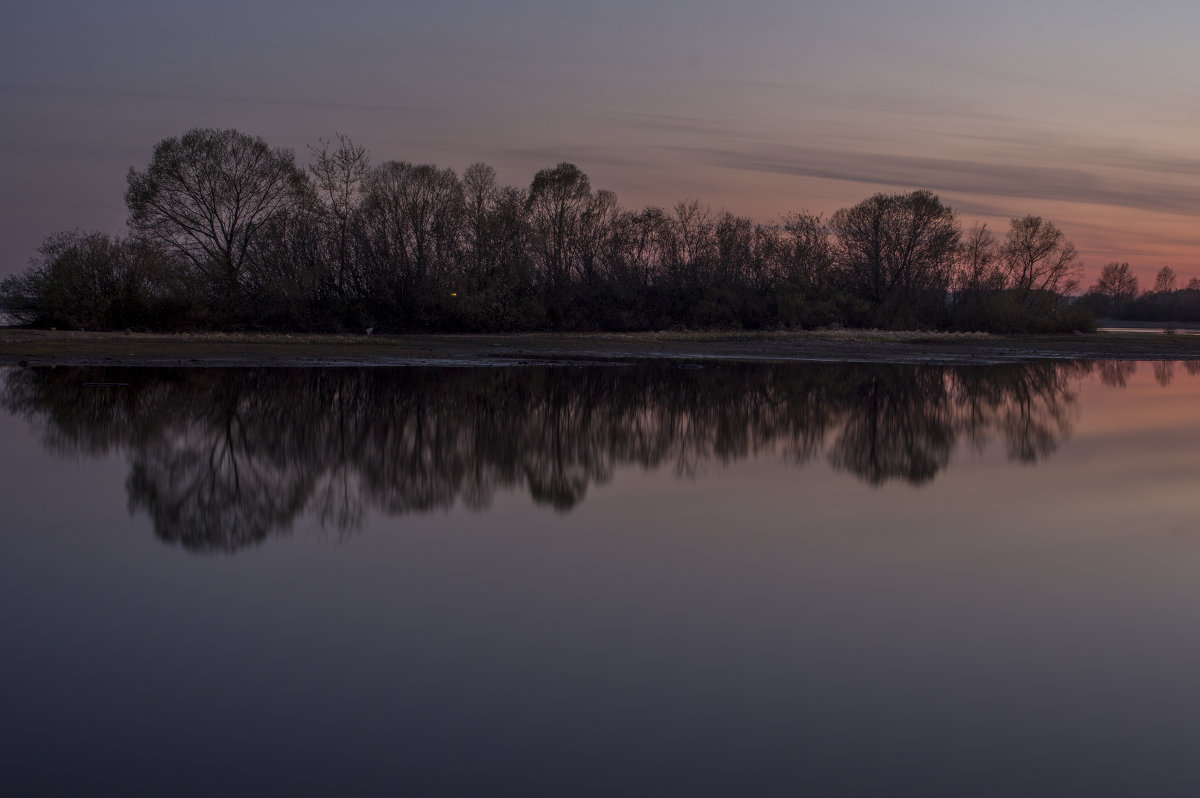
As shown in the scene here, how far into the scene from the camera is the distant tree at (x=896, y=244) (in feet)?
221

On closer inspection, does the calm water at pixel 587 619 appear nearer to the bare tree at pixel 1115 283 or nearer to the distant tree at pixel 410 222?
the distant tree at pixel 410 222

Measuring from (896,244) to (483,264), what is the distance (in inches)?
1193

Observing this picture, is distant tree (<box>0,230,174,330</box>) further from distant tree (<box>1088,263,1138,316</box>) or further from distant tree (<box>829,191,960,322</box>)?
distant tree (<box>1088,263,1138,316</box>)

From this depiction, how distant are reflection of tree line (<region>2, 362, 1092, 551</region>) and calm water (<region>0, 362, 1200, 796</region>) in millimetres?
113

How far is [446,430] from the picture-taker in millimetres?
15750

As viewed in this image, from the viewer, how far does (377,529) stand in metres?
8.80

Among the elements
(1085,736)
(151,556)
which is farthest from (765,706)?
(151,556)

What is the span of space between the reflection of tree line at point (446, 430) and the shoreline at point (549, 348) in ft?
16.7

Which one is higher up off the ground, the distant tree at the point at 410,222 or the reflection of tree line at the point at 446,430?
the distant tree at the point at 410,222

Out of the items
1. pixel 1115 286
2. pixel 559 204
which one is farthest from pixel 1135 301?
pixel 559 204

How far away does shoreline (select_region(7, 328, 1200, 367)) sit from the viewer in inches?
1294

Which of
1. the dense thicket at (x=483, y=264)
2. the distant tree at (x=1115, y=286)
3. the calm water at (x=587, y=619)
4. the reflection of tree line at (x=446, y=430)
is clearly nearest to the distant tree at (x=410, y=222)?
the dense thicket at (x=483, y=264)

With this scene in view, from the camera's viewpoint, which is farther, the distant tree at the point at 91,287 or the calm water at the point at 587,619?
the distant tree at the point at 91,287

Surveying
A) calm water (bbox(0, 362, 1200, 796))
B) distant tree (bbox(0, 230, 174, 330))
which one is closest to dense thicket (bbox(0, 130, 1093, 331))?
distant tree (bbox(0, 230, 174, 330))
